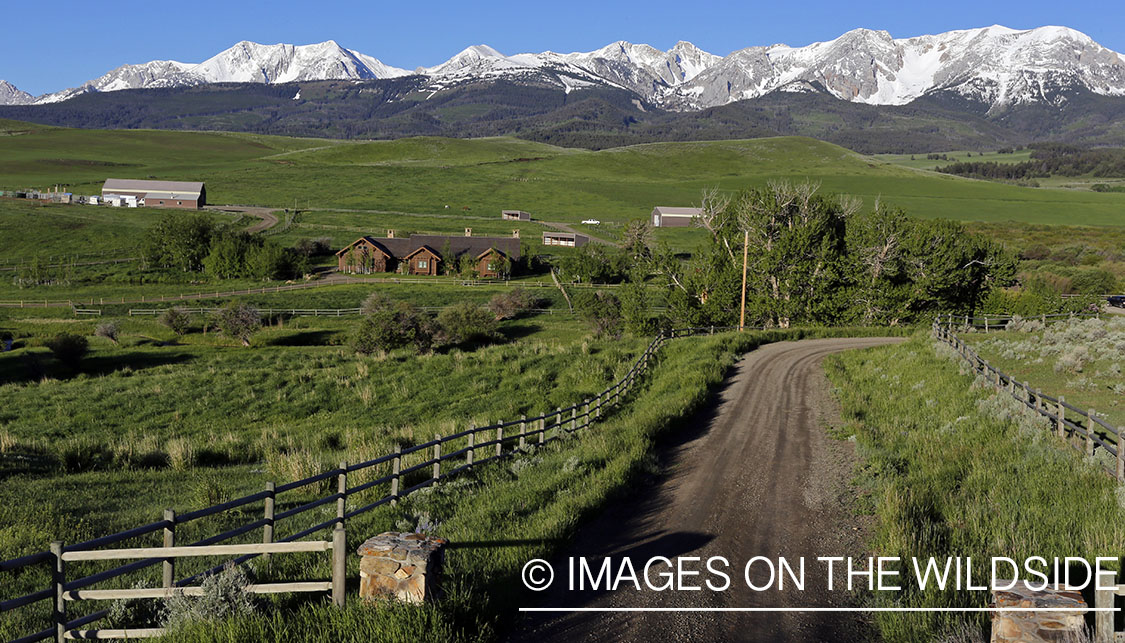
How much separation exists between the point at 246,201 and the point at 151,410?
14440 cm

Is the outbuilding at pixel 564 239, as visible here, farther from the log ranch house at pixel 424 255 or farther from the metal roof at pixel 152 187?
the metal roof at pixel 152 187

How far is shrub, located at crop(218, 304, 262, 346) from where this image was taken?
59094mm

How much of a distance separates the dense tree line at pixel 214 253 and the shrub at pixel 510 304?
108ft

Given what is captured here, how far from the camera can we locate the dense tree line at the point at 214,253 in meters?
93.8

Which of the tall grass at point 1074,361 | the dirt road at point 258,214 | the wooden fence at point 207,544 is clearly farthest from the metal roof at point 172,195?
the wooden fence at point 207,544

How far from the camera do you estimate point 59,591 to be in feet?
26.1

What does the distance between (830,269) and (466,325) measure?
28.3m

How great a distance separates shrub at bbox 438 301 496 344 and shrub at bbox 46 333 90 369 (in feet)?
76.3

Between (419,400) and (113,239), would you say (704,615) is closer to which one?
(419,400)

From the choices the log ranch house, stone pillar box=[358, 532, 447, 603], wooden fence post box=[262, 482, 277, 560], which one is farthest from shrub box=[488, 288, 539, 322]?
stone pillar box=[358, 532, 447, 603]

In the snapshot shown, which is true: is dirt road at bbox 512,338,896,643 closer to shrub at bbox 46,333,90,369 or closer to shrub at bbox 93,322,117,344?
shrub at bbox 46,333,90,369

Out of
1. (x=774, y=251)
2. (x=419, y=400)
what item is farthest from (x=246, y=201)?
(x=419, y=400)

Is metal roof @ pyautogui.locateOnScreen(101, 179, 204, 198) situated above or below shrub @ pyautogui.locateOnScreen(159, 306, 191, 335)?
above

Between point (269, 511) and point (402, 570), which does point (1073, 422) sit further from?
point (269, 511)
